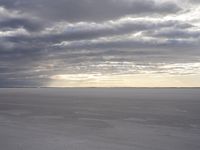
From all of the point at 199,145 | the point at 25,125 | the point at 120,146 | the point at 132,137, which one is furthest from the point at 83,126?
the point at 199,145

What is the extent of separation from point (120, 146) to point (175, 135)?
7775mm

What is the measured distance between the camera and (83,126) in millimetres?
41812

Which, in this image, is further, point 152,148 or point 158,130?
point 158,130

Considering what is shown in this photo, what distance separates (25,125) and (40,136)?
952 cm

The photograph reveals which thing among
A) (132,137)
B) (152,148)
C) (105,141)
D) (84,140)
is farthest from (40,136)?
(152,148)

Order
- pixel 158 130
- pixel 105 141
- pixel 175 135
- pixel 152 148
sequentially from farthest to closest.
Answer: pixel 158 130
pixel 175 135
pixel 105 141
pixel 152 148

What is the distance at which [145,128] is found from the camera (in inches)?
1533

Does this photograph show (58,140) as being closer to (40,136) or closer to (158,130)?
(40,136)

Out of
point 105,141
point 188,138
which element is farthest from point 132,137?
point 188,138

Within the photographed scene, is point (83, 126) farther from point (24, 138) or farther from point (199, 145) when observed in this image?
point (199, 145)

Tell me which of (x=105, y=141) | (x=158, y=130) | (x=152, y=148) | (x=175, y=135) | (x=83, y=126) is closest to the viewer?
(x=152, y=148)

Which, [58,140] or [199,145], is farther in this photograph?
[58,140]

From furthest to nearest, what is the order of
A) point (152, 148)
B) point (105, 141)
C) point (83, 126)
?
1. point (83, 126)
2. point (105, 141)
3. point (152, 148)

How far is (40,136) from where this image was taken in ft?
111
